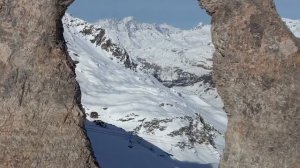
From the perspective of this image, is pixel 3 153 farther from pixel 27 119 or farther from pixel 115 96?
pixel 115 96

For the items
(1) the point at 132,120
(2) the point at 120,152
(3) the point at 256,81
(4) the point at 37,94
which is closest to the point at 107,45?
(1) the point at 132,120

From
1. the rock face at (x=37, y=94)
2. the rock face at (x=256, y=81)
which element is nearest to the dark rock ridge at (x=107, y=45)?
the rock face at (x=256, y=81)

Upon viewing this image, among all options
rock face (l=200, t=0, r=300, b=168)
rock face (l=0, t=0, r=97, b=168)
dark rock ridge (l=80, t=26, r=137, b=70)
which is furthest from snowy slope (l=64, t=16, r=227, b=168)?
rock face (l=0, t=0, r=97, b=168)

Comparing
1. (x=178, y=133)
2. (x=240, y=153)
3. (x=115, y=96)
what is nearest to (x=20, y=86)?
(x=240, y=153)

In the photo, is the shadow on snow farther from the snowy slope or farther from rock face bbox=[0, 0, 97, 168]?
rock face bbox=[0, 0, 97, 168]

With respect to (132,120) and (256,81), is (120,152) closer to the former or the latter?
(132,120)

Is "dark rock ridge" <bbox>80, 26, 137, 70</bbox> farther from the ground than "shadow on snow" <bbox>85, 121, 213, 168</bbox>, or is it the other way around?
"dark rock ridge" <bbox>80, 26, 137, 70</bbox>

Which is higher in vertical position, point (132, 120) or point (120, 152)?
point (120, 152)
